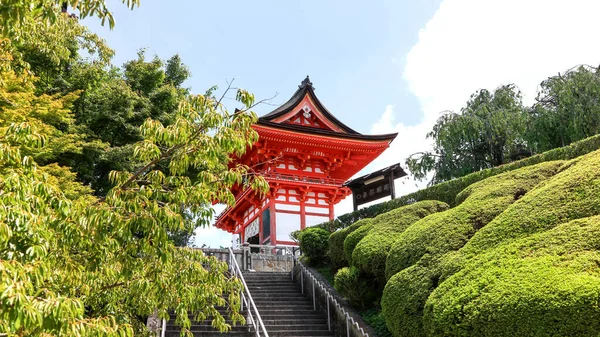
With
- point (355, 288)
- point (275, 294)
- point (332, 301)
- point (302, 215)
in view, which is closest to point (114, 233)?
point (355, 288)

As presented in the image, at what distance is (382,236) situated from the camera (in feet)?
36.2

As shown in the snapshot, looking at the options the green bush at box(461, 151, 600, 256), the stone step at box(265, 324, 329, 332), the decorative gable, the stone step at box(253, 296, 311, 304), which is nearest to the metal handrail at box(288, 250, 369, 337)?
the stone step at box(265, 324, 329, 332)

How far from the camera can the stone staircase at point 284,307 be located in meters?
11.1

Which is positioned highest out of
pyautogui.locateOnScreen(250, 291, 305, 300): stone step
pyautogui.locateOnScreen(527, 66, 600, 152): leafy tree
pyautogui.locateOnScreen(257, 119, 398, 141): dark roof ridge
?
pyautogui.locateOnScreen(257, 119, 398, 141): dark roof ridge

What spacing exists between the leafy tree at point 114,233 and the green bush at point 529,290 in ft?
10.4

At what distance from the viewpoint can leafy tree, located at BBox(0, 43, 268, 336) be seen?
3.12 meters

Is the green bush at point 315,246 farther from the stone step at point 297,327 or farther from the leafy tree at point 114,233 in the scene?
the leafy tree at point 114,233

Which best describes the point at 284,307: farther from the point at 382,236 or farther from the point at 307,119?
the point at 307,119

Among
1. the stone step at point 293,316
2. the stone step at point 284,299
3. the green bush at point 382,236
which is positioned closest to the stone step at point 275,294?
the stone step at point 284,299

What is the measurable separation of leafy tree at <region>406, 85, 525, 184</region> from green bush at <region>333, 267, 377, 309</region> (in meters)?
9.86

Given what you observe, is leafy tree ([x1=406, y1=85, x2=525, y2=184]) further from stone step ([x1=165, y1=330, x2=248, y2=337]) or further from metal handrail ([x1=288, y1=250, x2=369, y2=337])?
stone step ([x1=165, y1=330, x2=248, y2=337])

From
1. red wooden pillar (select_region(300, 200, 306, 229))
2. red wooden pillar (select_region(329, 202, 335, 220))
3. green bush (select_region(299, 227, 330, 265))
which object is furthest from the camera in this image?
red wooden pillar (select_region(329, 202, 335, 220))

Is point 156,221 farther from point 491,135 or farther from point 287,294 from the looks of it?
point 491,135

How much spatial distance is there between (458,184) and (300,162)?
11.5 metres
